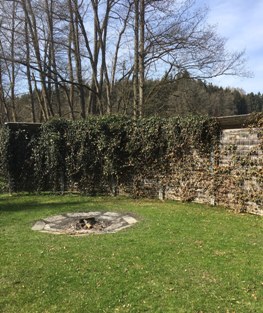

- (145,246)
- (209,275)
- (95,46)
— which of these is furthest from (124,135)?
(95,46)

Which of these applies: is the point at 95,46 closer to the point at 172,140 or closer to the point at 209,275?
the point at 172,140

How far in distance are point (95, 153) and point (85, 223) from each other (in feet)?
13.4

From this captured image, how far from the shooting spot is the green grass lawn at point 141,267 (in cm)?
358

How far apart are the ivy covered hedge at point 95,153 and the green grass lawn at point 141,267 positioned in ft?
9.01

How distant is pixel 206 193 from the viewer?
361 inches

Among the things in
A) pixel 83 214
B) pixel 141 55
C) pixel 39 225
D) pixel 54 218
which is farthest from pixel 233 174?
pixel 141 55

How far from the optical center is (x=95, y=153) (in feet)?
35.9

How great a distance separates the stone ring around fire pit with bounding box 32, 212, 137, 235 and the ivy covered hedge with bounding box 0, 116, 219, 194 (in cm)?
264

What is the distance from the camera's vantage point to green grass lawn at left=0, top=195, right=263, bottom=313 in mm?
3582

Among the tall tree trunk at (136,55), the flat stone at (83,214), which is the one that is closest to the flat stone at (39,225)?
the flat stone at (83,214)

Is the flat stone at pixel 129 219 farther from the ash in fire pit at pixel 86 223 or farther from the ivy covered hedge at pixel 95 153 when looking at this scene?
the ivy covered hedge at pixel 95 153

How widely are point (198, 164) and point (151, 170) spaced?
159cm

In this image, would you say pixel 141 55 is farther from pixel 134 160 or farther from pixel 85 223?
pixel 85 223

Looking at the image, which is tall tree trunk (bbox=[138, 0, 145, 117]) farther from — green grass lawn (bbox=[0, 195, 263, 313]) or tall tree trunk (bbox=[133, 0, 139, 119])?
green grass lawn (bbox=[0, 195, 263, 313])
